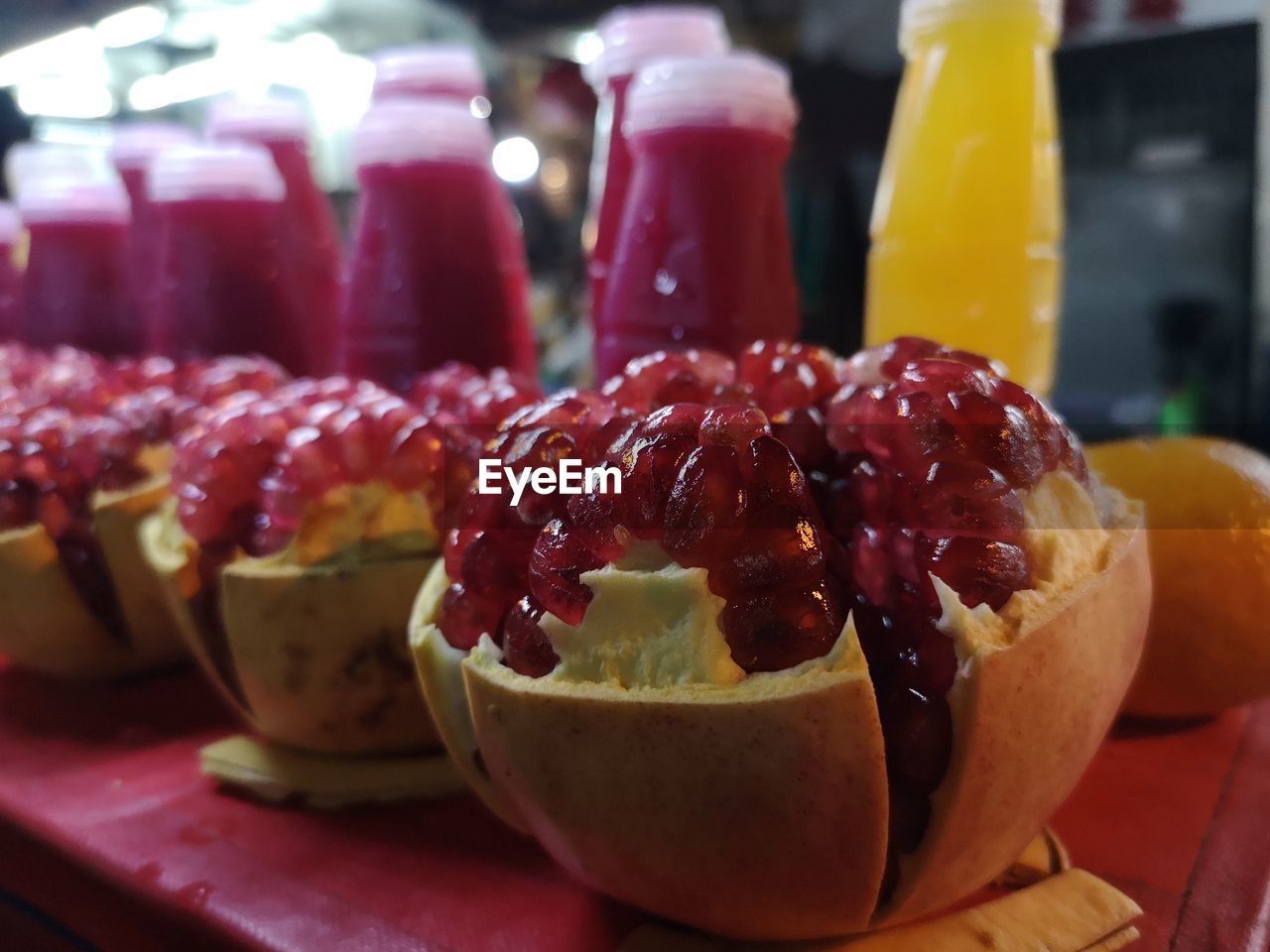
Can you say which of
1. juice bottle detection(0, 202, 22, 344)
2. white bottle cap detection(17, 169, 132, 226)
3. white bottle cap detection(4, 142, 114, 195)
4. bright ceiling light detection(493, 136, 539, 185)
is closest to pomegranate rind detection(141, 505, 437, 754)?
white bottle cap detection(17, 169, 132, 226)

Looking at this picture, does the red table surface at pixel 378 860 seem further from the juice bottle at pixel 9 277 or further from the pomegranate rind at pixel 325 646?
the juice bottle at pixel 9 277

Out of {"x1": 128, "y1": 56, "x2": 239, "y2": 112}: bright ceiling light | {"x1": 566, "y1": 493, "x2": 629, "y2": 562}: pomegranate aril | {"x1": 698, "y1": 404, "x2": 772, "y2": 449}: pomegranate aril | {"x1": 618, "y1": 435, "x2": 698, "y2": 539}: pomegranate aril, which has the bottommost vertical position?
{"x1": 566, "y1": 493, "x2": 629, "y2": 562}: pomegranate aril

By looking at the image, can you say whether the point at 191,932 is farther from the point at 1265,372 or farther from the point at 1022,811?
the point at 1265,372

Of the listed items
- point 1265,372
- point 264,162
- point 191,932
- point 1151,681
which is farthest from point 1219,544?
point 1265,372

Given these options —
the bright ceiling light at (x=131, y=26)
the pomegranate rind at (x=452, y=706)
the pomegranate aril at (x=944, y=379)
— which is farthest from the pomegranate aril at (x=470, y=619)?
the bright ceiling light at (x=131, y=26)

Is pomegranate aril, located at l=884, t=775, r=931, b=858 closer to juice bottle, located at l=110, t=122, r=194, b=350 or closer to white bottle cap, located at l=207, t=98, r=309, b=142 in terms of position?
white bottle cap, located at l=207, t=98, r=309, b=142
